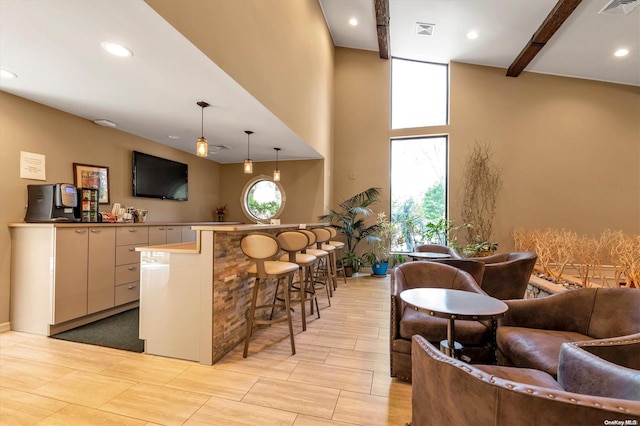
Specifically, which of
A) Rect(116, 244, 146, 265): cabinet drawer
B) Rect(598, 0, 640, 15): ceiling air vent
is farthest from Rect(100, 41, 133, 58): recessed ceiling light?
Rect(598, 0, 640, 15): ceiling air vent

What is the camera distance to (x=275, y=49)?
11.2ft

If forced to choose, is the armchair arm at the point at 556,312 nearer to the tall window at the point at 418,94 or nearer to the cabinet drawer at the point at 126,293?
the cabinet drawer at the point at 126,293

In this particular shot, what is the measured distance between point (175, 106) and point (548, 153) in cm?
657

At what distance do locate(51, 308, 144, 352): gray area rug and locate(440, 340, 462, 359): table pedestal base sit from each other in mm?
2542

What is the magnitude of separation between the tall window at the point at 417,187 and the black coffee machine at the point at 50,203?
5259 millimetres

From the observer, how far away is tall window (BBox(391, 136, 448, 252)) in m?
6.14

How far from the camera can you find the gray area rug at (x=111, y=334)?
8.88 ft

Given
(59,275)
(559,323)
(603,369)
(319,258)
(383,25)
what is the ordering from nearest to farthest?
1. (603,369)
2. (559,323)
3. (59,275)
4. (319,258)
5. (383,25)

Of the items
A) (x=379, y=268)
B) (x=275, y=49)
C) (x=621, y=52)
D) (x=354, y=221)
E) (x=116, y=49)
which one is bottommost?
(x=379, y=268)

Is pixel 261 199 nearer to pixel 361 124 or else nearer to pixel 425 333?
pixel 361 124

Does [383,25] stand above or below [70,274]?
above

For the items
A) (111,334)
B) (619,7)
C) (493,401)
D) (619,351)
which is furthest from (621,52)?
(111,334)

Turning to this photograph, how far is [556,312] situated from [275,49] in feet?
12.1

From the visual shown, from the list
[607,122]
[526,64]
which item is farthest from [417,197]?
[607,122]
